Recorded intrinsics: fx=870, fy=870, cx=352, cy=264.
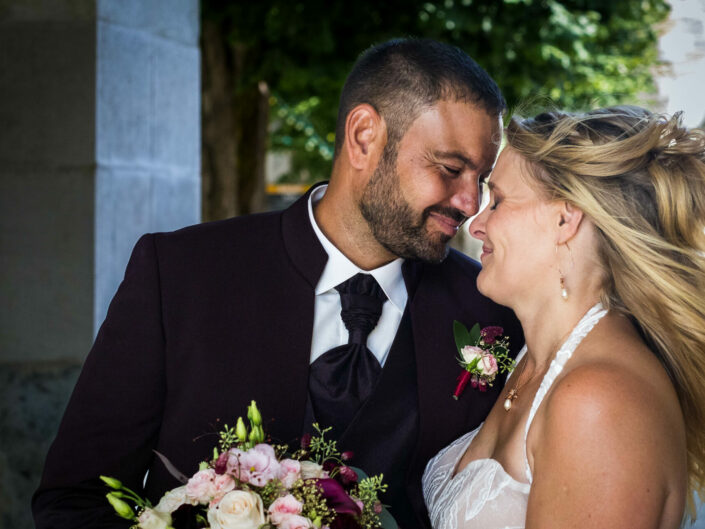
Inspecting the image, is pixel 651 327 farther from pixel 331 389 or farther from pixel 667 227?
pixel 331 389

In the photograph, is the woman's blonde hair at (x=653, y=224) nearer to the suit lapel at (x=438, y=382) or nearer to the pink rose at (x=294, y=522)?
the suit lapel at (x=438, y=382)

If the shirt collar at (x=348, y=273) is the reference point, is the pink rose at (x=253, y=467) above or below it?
below

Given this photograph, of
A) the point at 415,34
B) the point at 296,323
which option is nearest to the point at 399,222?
the point at 296,323

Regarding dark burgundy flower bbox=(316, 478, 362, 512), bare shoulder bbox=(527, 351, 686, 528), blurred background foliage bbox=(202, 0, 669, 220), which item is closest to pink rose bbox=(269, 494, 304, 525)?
dark burgundy flower bbox=(316, 478, 362, 512)

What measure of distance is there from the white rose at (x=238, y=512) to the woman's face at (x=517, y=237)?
1.08 metres

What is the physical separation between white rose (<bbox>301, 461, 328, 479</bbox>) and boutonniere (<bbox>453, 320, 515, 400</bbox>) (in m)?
0.90

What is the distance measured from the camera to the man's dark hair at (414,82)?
3.15 metres

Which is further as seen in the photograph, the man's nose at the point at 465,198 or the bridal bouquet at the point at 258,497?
the man's nose at the point at 465,198

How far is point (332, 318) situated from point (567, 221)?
0.95 m

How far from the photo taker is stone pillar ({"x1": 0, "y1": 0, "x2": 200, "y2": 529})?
13.5 feet

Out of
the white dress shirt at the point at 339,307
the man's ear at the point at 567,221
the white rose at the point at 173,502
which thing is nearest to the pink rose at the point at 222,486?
the white rose at the point at 173,502

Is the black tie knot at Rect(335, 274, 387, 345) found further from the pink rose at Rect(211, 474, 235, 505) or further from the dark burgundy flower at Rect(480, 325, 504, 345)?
the pink rose at Rect(211, 474, 235, 505)

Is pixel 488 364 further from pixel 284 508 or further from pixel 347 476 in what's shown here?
pixel 284 508

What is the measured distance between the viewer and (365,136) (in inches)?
130
